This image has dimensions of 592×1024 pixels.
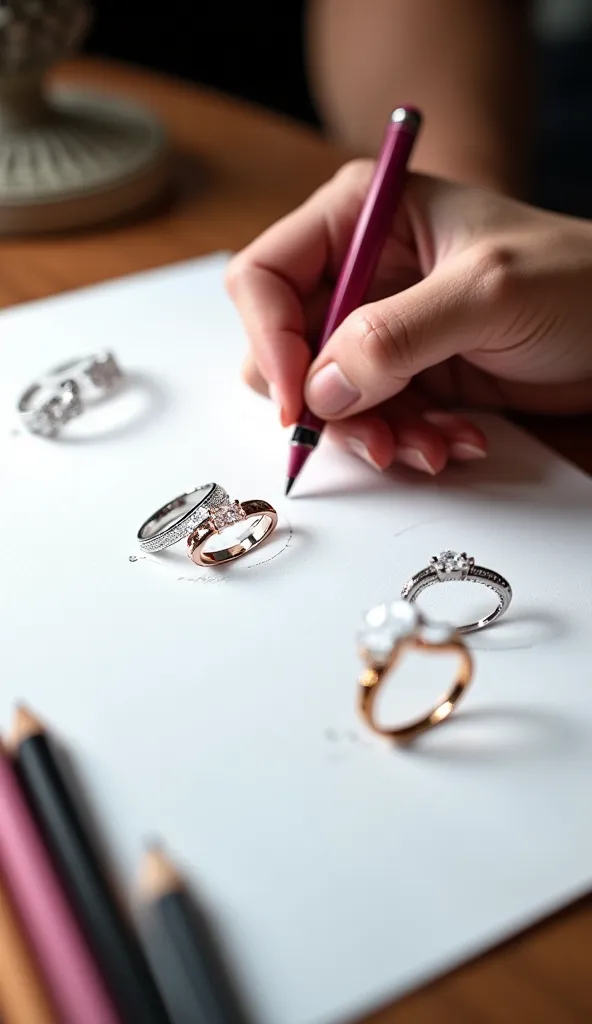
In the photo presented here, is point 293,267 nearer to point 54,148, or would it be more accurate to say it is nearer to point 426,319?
point 426,319

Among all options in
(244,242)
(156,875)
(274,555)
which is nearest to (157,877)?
(156,875)

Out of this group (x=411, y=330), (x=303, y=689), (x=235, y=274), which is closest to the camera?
(x=303, y=689)

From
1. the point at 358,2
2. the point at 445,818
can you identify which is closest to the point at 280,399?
the point at 445,818

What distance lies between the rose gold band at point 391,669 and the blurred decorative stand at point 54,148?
64cm

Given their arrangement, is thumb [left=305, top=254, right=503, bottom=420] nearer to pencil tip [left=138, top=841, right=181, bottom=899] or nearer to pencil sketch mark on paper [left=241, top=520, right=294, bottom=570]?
pencil sketch mark on paper [left=241, top=520, right=294, bottom=570]

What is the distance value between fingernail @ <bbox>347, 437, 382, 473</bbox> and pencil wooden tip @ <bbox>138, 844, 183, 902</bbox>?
31 centimetres

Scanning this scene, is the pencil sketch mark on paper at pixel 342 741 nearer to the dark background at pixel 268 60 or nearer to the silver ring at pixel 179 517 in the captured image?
the silver ring at pixel 179 517

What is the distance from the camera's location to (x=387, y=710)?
0.49m

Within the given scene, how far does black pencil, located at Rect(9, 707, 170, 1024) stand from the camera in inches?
14.8

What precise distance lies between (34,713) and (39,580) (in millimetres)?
99

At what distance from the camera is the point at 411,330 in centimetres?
61

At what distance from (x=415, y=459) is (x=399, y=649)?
0.24 meters

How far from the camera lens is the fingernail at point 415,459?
0.65m

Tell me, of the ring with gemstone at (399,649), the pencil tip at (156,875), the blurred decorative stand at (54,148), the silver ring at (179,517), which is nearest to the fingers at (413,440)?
Answer: the silver ring at (179,517)
